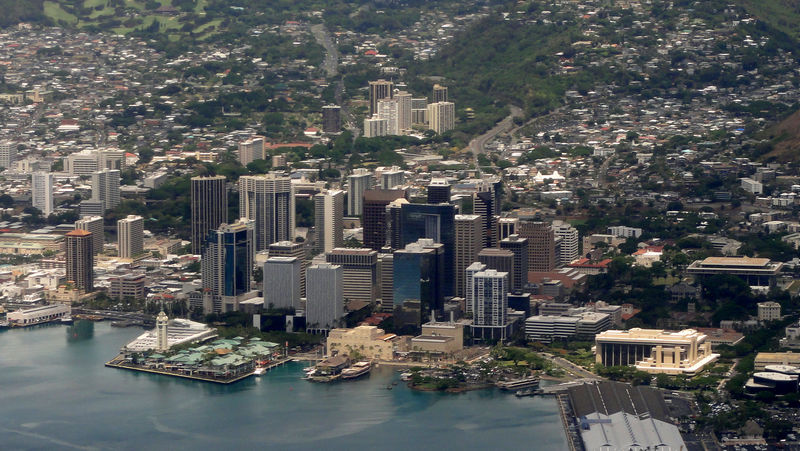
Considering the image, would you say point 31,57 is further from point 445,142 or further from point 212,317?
point 212,317

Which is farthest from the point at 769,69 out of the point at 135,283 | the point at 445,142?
the point at 135,283

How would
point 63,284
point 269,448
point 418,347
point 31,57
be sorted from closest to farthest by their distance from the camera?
point 269,448, point 418,347, point 63,284, point 31,57

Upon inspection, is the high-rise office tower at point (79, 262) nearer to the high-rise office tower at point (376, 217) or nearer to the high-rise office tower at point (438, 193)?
the high-rise office tower at point (376, 217)

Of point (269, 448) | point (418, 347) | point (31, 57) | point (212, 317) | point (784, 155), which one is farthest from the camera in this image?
point (31, 57)

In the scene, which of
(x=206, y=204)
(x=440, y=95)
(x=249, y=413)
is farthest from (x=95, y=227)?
(x=440, y=95)

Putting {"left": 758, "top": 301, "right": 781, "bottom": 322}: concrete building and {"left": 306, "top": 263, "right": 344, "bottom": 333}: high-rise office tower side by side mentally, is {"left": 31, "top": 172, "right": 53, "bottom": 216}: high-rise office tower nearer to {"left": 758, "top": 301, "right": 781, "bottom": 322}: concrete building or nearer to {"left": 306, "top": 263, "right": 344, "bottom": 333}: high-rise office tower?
{"left": 306, "top": 263, "right": 344, "bottom": 333}: high-rise office tower

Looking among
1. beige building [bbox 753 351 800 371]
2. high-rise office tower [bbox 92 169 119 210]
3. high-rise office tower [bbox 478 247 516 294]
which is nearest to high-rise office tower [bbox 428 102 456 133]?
high-rise office tower [bbox 92 169 119 210]

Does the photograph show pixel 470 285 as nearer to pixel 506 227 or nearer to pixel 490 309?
pixel 490 309

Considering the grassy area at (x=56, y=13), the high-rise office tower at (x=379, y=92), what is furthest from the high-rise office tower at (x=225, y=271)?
the grassy area at (x=56, y=13)
